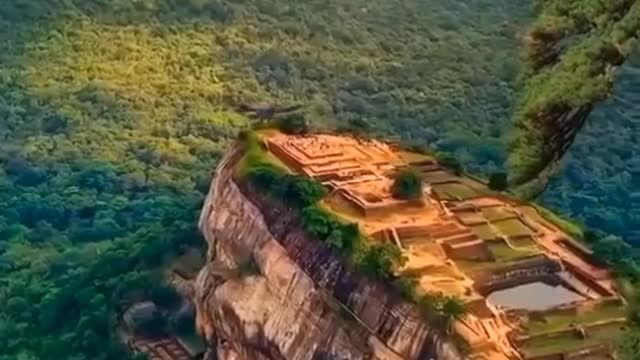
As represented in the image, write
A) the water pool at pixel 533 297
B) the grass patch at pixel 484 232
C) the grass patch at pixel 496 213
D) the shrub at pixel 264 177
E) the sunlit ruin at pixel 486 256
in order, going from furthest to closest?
the shrub at pixel 264 177, the grass patch at pixel 496 213, the grass patch at pixel 484 232, the water pool at pixel 533 297, the sunlit ruin at pixel 486 256

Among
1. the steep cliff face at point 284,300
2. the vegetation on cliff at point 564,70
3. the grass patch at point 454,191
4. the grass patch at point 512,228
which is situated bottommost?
the steep cliff face at point 284,300

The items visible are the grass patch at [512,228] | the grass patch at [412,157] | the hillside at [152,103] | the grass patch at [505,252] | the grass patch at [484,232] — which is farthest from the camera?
the hillside at [152,103]

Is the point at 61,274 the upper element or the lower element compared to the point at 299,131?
lower

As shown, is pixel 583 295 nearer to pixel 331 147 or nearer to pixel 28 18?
pixel 331 147

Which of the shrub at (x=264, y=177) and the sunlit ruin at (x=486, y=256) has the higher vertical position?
the sunlit ruin at (x=486, y=256)

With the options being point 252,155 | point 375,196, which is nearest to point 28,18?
point 252,155

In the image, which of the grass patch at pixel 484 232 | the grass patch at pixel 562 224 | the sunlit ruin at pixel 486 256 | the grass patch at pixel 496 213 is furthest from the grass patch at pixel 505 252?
the grass patch at pixel 562 224

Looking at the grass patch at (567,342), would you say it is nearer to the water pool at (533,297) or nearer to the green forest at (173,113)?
the water pool at (533,297)
